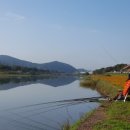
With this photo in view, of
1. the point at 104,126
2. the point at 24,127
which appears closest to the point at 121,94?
the point at 24,127

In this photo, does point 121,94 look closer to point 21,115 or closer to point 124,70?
point 124,70

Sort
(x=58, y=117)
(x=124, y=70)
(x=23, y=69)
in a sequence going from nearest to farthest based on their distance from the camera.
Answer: (x=124, y=70) < (x=58, y=117) < (x=23, y=69)

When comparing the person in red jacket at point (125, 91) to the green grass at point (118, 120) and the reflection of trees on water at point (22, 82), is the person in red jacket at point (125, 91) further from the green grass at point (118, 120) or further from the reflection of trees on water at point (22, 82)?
the reflection of trees on water at point (22, 82)

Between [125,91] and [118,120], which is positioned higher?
[125,91]

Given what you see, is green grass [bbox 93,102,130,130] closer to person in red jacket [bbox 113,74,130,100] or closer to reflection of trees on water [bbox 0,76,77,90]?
person in red jacket [bbox 113,74,130,100]

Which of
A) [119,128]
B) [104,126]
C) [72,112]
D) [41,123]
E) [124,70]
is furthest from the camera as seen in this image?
[72,112]

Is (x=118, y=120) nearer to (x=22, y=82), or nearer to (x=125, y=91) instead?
(x=125, y=91)

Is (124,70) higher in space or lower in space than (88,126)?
higher

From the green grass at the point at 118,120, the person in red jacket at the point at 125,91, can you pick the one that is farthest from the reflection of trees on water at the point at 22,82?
the green grass at the point at 118,120

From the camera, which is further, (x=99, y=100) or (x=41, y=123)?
(x=99, y=100)

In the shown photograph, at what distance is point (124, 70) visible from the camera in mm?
15039

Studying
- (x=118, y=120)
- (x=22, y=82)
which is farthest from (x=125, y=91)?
(x=22, y=82)

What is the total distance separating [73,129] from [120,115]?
2.29m

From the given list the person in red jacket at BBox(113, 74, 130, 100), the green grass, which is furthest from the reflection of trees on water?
the green grass
